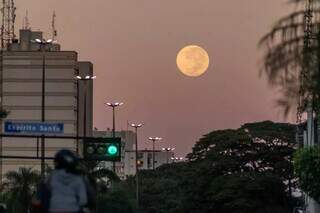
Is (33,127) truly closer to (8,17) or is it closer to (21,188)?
(21,188)

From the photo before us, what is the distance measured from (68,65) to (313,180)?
123365 millimetres

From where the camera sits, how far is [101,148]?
1231 inches

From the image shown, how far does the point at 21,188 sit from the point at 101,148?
24629 mm

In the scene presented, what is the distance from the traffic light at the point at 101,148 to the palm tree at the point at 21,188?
21710mm

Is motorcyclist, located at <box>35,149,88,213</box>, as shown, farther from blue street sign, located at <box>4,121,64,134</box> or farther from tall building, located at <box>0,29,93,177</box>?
tall building, located at <box>0,29,93,177</box>

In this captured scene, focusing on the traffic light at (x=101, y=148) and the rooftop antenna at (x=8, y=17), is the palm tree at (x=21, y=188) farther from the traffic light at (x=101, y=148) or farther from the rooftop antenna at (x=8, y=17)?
the rooftop antenna at (x=8, y=17)

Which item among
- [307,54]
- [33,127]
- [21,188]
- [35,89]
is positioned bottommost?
[21,188]

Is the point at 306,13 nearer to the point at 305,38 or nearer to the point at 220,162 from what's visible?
the point at 305,38

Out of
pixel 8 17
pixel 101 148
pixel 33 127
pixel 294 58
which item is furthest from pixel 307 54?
pixel 8 17

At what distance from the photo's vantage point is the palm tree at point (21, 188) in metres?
53.4

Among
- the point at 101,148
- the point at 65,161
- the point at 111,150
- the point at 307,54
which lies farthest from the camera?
the point at 101,148

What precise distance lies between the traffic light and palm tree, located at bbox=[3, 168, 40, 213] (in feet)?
71.2

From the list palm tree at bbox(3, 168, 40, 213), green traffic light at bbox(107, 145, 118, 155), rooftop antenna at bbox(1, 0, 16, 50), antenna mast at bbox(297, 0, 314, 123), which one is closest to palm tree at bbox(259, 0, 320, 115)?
antenna mast at bbox(297, 0, 314, 123)

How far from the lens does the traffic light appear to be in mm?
31000
